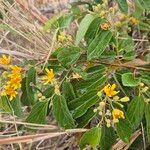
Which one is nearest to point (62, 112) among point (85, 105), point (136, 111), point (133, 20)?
point (85, 105)

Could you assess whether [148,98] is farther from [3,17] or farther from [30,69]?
[3,17]

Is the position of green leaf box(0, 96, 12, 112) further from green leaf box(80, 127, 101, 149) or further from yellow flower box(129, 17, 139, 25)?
yellow flower box(129, 17, 139, 25)

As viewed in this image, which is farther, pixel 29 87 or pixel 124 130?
pixel 29 87

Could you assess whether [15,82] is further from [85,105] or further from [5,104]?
[85,105]

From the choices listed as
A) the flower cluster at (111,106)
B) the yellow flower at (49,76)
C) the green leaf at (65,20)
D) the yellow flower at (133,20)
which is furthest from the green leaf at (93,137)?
the yellow flower at (133,20)

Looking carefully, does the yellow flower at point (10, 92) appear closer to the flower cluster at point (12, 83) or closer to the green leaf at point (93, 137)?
the flower cluster at point (12, 83)
